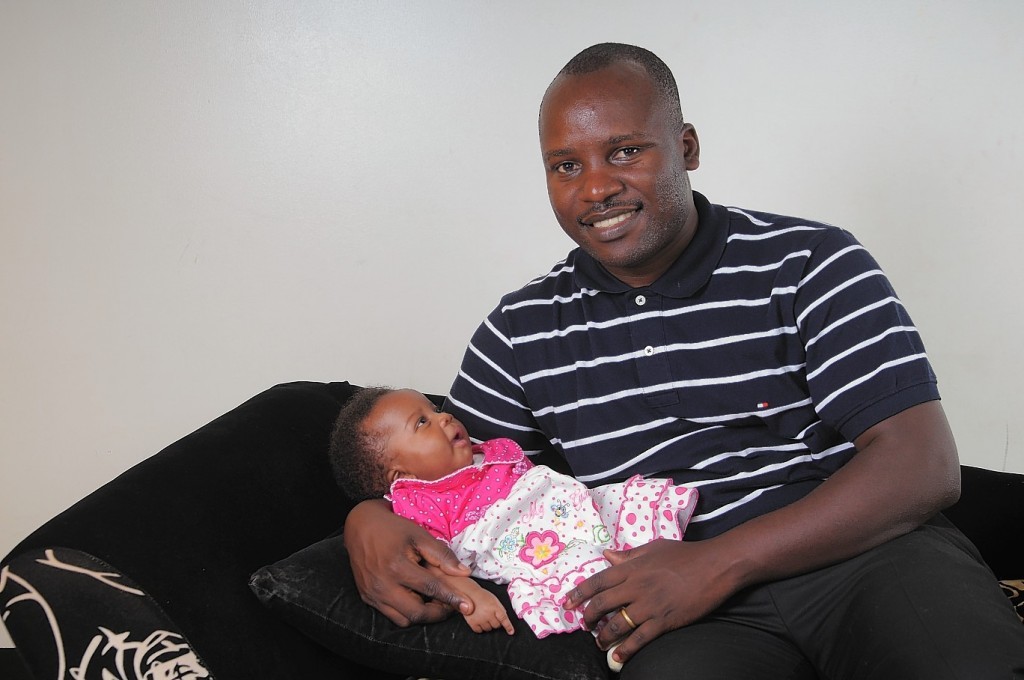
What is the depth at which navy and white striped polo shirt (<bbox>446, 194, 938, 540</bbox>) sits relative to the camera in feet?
6.05

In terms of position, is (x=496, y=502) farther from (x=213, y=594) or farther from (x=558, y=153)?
(x=558, y=153)

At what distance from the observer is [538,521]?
201cm

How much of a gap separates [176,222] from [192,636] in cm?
170

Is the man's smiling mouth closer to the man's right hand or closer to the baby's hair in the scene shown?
the baby's hair

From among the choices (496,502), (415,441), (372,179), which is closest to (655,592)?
(496,502)

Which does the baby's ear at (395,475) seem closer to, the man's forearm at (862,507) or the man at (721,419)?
the man at (721,419)

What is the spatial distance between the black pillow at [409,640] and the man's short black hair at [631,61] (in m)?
1.02

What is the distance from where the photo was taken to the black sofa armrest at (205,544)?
174 cm

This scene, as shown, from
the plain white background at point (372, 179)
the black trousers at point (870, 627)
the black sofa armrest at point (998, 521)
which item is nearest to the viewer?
the black trousers at point (870, 627)

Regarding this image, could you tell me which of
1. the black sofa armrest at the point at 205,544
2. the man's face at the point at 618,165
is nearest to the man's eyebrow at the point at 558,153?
the man's face at the point at 618,165

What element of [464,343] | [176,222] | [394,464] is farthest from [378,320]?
[394,464]

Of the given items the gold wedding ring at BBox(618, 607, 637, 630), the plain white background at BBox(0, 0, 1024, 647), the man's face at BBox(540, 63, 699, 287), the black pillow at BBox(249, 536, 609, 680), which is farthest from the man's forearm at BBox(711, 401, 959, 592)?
the plain white background at BBox(0, 0, 1024, 647)

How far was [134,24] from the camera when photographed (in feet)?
10.1

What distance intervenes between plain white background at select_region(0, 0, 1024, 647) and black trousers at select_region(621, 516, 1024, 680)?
1.38m
